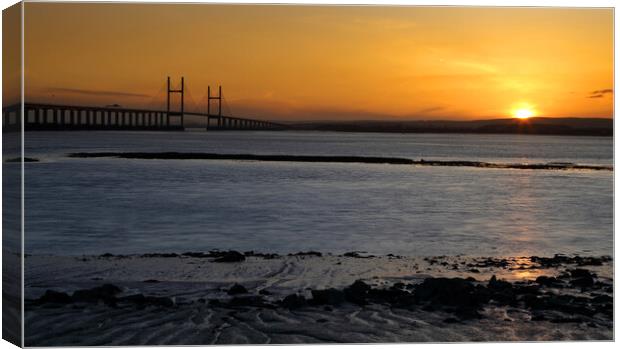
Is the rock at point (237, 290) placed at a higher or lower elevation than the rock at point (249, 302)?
higher

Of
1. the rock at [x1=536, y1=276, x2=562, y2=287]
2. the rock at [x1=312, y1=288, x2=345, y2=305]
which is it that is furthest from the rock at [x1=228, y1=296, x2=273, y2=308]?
the rock at [x1=536, y1=276, x2=562, y2=287]

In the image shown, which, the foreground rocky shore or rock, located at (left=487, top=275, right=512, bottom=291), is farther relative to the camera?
rock, located at (left=487, top=275, right=512, bottom=291)

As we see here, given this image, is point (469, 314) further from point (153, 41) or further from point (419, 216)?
point (153, 41)

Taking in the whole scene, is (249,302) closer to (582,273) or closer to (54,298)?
(54,298)

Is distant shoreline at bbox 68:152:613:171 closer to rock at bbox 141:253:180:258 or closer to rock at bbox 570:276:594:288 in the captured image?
rock at bbox 141:253:180:258

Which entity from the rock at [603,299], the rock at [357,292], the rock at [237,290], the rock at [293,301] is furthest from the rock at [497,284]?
the rock at [237,290]

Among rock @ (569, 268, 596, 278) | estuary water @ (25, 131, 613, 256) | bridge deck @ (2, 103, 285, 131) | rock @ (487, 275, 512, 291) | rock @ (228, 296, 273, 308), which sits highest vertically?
bridge deck @ (2, 103, 285, 131)

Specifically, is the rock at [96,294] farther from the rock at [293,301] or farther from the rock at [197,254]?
the rock at [293,301]

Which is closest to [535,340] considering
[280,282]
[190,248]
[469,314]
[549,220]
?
[469,314]
